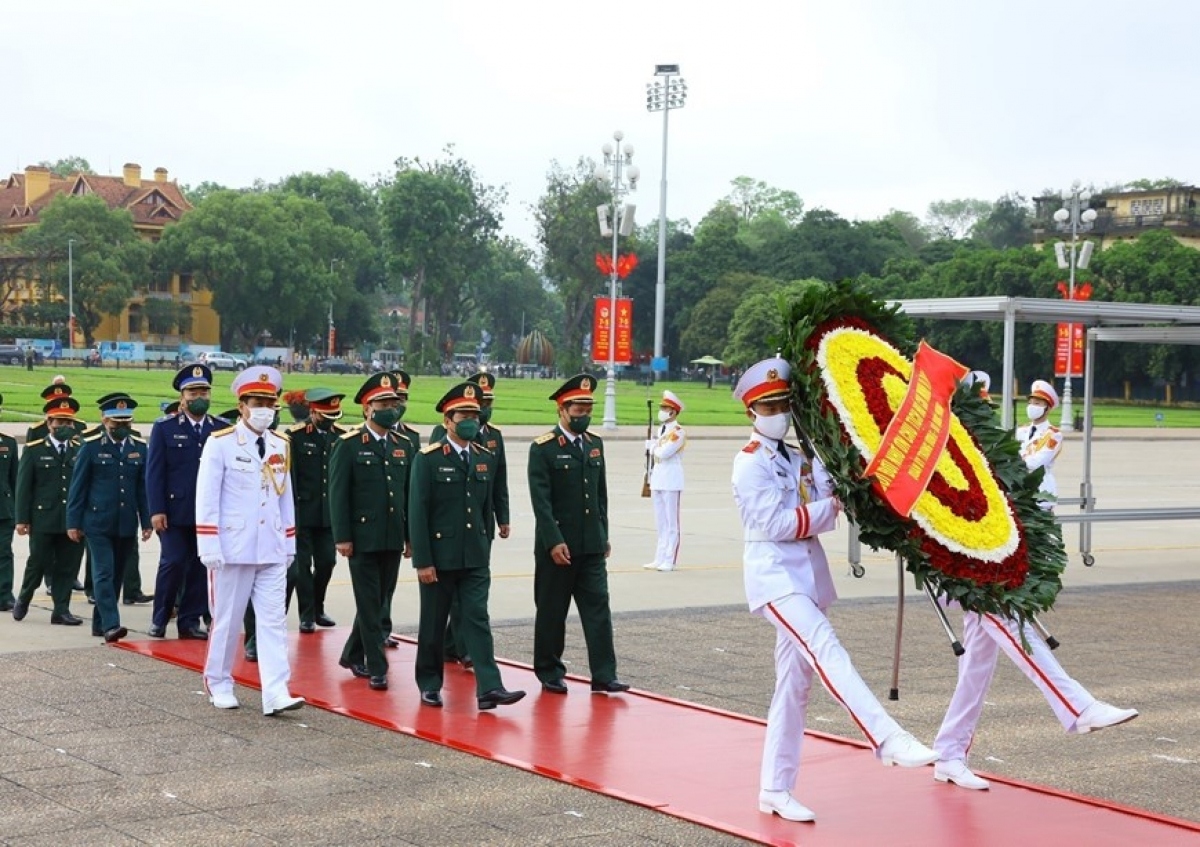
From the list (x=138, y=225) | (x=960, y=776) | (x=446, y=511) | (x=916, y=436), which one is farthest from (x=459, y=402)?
(x=138, y=225)

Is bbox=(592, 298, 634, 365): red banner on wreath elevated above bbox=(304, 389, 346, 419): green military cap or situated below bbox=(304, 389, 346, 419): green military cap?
above

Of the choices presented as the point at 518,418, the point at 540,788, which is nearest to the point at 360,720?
the point at 540,788

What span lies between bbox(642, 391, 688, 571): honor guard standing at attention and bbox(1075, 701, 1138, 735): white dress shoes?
879 centimetres

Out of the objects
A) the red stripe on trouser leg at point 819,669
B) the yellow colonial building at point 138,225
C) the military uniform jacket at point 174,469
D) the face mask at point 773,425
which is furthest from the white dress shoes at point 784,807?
the yellow colonial building at point 138,225

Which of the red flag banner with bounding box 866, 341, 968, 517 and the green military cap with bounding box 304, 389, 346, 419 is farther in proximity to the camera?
the green military cap with bounding box 304, 389, 346, 419

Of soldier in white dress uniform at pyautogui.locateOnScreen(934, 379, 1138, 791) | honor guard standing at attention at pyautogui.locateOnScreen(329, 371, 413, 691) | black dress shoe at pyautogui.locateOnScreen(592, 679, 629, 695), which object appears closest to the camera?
soldier in white dress uniform at pyautogui.locateOnScreen(934, 379, 1138, 791)

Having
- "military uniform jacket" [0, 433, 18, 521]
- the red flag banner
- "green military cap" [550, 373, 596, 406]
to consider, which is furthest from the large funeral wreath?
"military uniform jacket" [0, 433, 18, 521]

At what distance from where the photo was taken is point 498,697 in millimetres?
9000

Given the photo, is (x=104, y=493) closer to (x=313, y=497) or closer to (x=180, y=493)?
(x=180, y=493)

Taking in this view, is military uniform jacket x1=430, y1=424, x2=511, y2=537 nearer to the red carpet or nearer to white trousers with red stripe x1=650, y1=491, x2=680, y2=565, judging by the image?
the red carpet

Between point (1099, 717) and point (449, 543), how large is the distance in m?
3.95

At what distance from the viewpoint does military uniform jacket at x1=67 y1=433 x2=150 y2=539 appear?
11.5 metres

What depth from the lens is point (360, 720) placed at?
8.78m

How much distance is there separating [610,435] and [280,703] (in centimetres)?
3297
